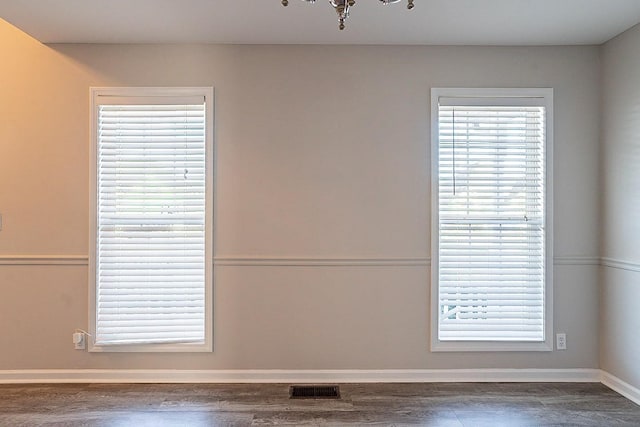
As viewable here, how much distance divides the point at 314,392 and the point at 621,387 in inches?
83.7

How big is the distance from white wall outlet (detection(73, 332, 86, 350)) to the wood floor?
27 centimetres

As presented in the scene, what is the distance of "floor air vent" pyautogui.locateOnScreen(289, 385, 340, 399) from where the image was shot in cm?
311

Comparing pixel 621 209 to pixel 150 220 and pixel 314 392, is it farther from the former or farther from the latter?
pixel 150 220

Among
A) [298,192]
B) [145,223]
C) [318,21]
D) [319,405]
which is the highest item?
[318,21]

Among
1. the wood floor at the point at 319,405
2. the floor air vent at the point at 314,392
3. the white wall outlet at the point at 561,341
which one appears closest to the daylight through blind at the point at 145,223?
the wood floor at the point at 319,405

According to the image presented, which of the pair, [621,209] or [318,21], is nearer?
[318,21]

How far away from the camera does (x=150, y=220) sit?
3373 millimetres

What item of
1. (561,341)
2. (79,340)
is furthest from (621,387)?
(79,340)

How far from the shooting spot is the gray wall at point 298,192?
3367mm

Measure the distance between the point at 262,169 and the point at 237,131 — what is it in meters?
0.33

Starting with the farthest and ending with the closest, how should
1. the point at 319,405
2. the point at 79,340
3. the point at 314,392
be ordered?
the point at 79,340
the point at 314,392
the point at 319,405

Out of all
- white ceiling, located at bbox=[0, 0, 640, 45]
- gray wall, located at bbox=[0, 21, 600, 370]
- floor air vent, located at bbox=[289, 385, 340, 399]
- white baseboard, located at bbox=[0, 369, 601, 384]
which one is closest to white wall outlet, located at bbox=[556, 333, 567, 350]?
gray wall, located at bbox=[0, 21, 600, 370]

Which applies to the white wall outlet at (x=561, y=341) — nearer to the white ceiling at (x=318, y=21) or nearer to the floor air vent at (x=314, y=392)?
the floor air vent at (x=314, y=392)

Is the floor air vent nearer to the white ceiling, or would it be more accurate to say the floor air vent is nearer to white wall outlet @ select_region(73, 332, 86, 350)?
white wall outlet @ select_region(73, 332, 86, 350)
